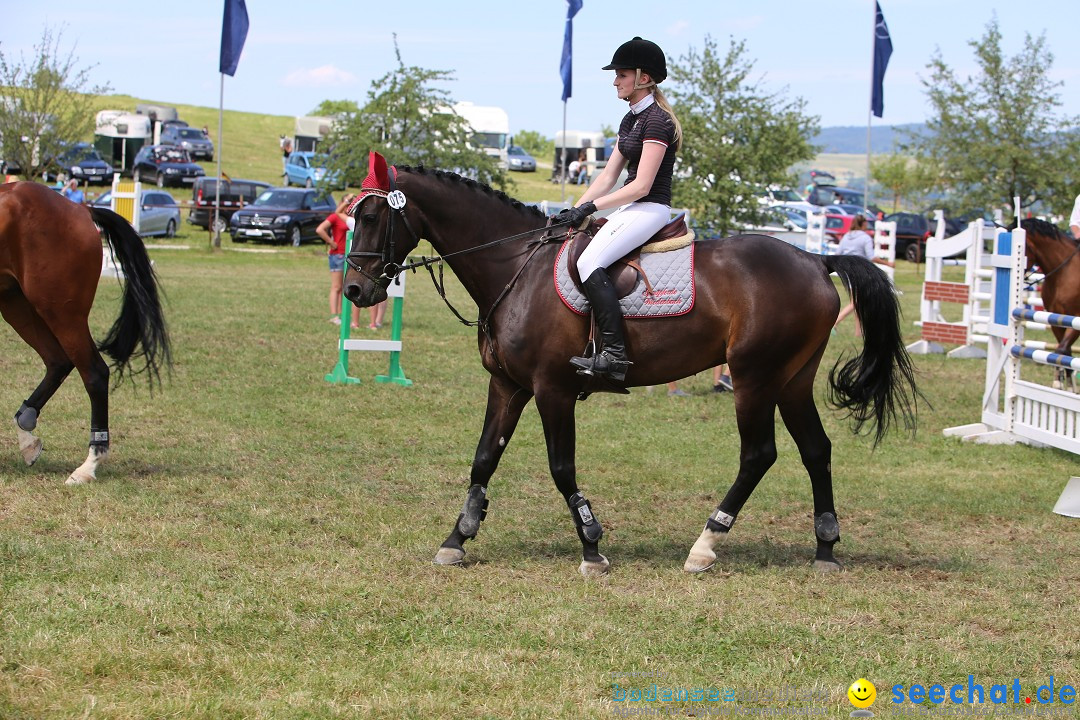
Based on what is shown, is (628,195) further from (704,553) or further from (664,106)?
(704,553)

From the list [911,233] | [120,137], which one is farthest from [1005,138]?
[120,137]

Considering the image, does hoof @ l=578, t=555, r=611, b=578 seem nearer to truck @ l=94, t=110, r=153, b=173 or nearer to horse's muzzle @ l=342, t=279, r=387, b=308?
horse's muzzle @ l=342, t=279, r=387, b=308

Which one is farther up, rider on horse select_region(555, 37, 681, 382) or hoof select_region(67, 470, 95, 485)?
rider on horse select_region(555, 37, 681, 382)

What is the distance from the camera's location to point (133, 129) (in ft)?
179

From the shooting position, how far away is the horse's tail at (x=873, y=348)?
6707 mm

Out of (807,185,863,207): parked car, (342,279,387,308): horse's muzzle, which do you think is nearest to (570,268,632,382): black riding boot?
(342,279,387,308): horse's muzzle

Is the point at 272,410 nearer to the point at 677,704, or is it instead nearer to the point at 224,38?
the point at 677,704

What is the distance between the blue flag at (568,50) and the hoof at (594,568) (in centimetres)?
2639

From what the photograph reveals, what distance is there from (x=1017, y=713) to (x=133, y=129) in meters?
56.2

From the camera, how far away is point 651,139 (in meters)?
6.10

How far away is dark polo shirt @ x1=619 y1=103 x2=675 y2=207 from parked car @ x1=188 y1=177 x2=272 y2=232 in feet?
98.9

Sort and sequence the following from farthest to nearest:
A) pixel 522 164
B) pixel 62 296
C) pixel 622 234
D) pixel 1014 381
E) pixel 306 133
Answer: pixel 522 164 → pixel 306 133 → pixel 1014 381 → pixel 62 296 → pixel 622 234

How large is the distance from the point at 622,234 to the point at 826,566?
2.26m

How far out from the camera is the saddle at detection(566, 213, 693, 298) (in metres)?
6.29
